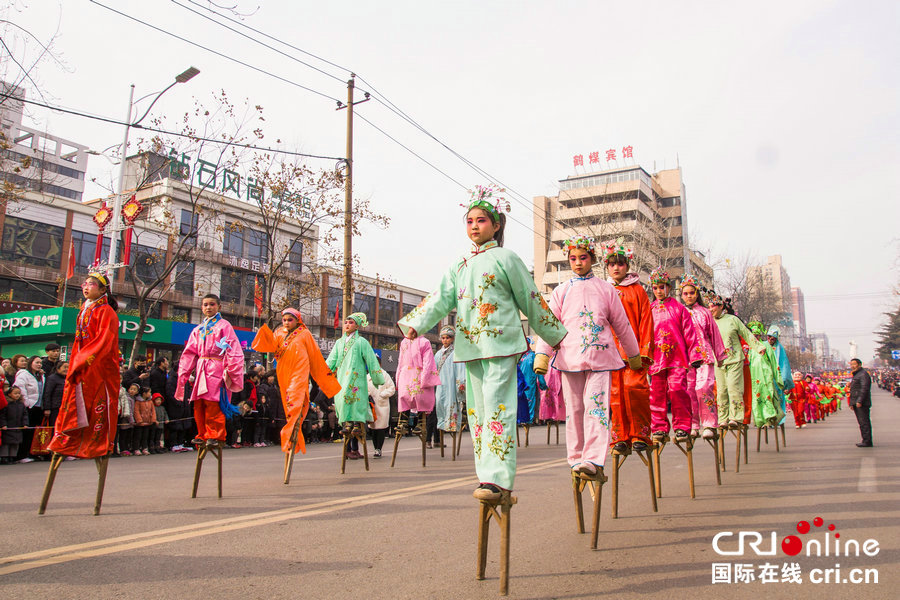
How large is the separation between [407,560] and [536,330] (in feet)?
5.30

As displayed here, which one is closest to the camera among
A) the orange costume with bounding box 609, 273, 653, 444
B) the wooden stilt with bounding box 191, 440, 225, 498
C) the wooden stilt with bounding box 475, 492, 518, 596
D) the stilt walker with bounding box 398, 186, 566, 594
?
the wooden stilt with bounding box 475, 492, 518, 596

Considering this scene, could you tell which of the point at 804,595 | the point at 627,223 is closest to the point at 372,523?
the point at 804,595

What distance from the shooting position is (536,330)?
3.98m

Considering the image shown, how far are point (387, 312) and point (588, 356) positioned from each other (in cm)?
5623

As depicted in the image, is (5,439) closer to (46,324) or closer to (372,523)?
(372,523)

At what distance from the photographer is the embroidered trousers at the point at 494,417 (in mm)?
3426

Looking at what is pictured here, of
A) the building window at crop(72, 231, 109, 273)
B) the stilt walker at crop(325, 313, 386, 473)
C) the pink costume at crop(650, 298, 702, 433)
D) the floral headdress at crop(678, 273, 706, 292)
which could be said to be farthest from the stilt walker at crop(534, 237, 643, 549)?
the building window at crop(72, 231, 109, 273)

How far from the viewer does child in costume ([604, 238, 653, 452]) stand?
5496mm

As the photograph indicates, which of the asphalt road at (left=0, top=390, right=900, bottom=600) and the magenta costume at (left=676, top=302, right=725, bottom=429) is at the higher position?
the magenta costume at (left=676, top=302, right=725, bottom=429)

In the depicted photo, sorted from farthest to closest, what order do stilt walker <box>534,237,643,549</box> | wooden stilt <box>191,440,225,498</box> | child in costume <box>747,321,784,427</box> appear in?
child in costume <box>747,321,784,427</box>, wooden stilt <box>191,440,225,498</box>, stilt walker <box>534,237,643,549</box>

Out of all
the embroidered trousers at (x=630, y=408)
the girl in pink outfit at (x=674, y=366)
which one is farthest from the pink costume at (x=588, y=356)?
the girl in pink outfit at (x=674, y=366)

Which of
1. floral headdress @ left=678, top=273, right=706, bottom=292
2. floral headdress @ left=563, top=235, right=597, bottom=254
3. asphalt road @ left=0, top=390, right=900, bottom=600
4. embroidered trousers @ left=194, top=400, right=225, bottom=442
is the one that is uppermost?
floral headdress @ left=678, top=273, right=706, bottom=292

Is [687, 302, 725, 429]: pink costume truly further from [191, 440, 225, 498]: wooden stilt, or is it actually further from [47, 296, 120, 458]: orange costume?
[47, 296, 120, 458]: orange costume

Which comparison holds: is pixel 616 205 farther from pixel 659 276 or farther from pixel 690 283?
pixel 659 276
